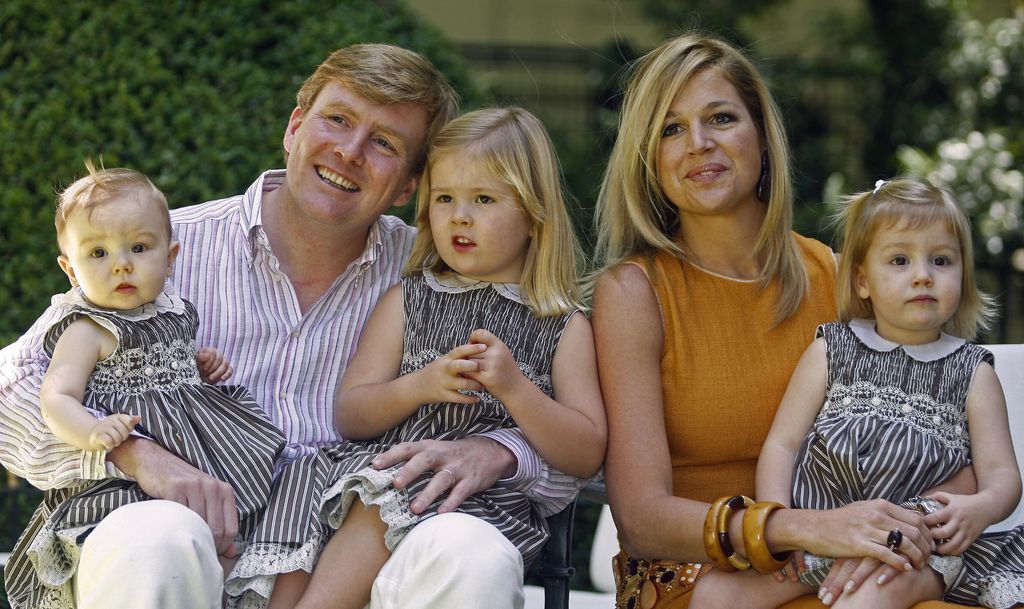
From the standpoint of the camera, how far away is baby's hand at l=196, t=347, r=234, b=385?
2.89m

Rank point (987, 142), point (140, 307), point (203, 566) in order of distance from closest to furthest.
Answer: point (203, 566) < point (140, 307) < point (987, 142)

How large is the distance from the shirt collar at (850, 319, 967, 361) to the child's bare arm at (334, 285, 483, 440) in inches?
35.5

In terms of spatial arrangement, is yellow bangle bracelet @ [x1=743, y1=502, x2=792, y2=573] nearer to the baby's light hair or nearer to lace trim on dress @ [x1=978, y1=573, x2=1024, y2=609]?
lace trim on dress @ [x1=978, y1=573, x2=1024, y2=609]

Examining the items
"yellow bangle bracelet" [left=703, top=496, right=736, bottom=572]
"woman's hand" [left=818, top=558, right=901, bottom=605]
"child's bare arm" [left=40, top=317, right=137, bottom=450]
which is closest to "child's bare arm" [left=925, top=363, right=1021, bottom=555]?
"woman's hand" [left=818, top=558, right=901, bottom=605]

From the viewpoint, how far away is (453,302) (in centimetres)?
301

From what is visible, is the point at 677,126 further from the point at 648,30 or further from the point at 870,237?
the point at 648,30

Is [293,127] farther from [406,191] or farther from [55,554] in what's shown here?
[55,554]

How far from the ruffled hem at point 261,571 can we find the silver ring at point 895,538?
116 centimetres

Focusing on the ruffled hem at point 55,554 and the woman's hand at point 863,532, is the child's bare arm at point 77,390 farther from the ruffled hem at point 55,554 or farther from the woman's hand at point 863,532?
the woman's hand at point 863,532

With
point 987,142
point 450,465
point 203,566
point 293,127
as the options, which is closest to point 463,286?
point 450,465

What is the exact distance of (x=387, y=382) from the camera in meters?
2.90

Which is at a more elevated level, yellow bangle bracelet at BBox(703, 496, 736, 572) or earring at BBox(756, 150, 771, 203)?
earring at BBox(756, 150, 771, 203)

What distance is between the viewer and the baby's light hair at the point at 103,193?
2693 mm

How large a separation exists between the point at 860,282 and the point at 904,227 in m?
0.19
